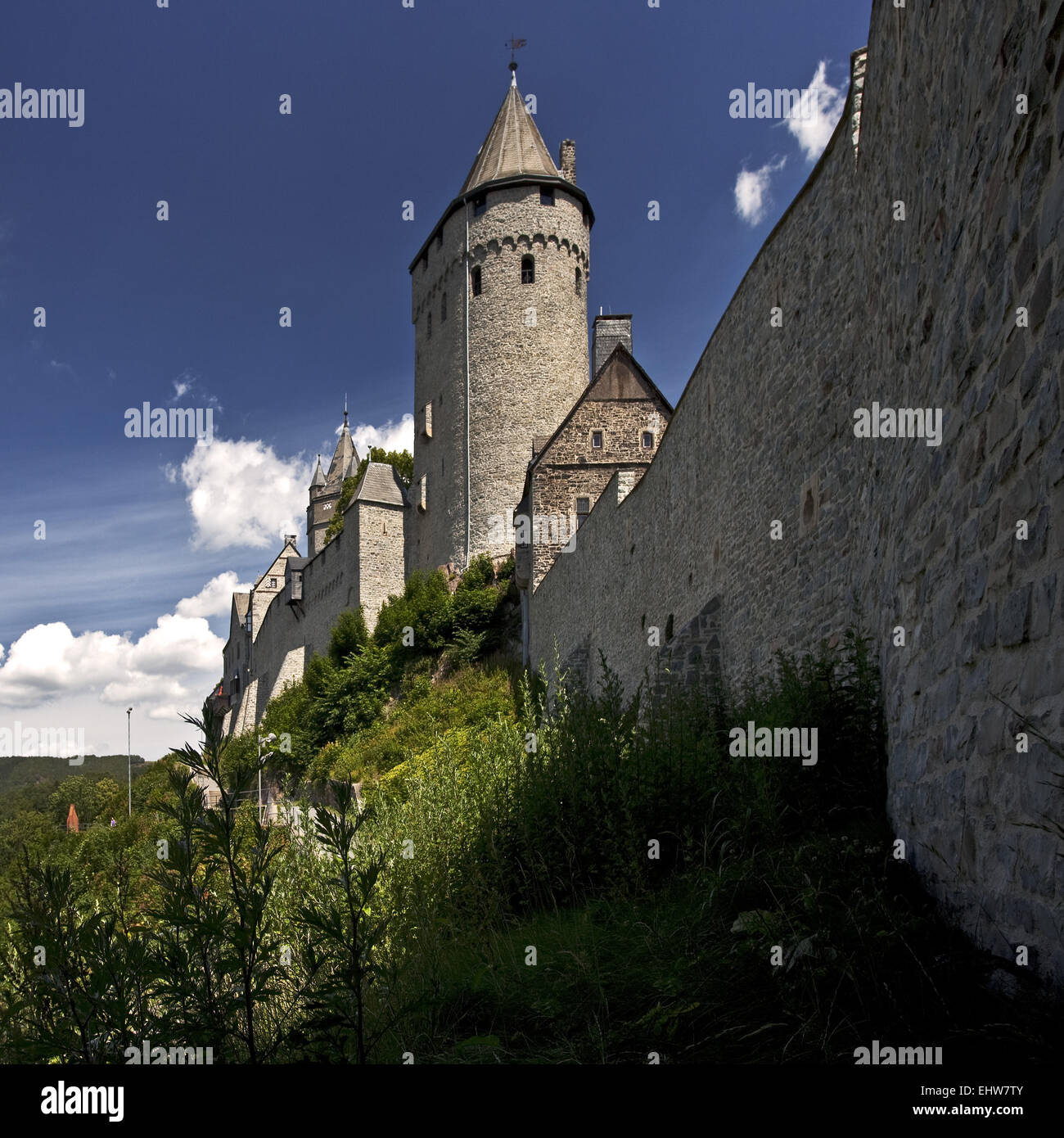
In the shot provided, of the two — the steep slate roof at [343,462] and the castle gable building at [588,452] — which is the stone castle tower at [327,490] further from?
the castle gable building at [588,452]

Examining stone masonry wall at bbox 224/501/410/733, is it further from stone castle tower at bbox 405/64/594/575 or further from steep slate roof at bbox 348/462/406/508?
stone castle tower at bbox 405/64/594/575

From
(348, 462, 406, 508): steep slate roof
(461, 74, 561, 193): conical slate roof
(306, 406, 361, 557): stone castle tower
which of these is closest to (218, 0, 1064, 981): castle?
(348, 462, 406, 508): steep slate roof

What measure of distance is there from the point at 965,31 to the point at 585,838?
187 inches

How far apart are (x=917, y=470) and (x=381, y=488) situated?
4231 cm

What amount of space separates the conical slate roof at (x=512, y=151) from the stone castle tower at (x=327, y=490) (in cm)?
2998

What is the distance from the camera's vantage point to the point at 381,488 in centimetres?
4531

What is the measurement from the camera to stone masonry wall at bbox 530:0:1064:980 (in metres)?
2.64

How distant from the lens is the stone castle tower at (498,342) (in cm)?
3984

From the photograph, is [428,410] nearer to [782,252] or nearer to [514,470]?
[514,470]

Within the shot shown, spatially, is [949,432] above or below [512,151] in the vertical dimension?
below

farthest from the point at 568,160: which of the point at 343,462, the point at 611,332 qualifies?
the point at 343,462

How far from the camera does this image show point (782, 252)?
8.88 meters

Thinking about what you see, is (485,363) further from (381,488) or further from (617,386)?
(617,386)

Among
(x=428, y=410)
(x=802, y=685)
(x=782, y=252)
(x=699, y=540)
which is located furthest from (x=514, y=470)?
(x=802, y=685)
